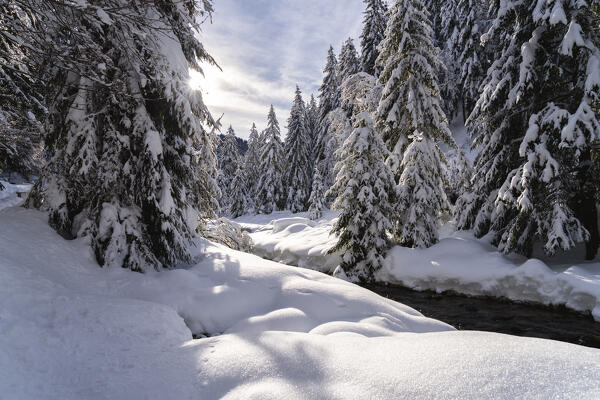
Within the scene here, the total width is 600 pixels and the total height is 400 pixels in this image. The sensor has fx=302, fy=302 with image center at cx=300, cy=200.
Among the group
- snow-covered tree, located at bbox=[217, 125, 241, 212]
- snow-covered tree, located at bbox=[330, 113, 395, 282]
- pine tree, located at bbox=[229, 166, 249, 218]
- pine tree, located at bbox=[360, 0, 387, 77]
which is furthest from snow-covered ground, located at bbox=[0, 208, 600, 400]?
snow-covered tree, located at bbox=[217, 125, 241, 212]

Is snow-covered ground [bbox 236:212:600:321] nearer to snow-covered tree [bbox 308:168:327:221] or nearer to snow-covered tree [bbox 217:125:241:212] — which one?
snow-covered tree [bbox 308:168:327:221]

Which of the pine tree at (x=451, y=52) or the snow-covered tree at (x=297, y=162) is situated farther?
the snow-covered tree at (x=297, y=162)

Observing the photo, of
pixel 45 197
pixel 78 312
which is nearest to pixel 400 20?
pixel 45 197

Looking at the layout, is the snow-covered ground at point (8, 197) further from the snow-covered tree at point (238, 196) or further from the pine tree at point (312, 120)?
the pine tree at point (312, 120)

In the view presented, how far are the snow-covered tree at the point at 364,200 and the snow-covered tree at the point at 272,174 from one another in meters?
24.6

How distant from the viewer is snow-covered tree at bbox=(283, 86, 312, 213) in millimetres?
36156

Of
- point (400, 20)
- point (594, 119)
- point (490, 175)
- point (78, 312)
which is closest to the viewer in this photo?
point (78, 312)

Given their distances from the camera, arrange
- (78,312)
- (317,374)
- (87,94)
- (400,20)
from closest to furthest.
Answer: (317,374) → (78,312) → (87,94) → (400,20)

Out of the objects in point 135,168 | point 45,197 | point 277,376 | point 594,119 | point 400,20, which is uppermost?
point 400,20

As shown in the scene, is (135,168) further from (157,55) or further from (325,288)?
(325,288)

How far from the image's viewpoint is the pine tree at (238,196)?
3844cm

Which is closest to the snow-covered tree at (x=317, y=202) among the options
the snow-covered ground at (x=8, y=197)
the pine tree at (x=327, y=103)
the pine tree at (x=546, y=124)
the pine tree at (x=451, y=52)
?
the pine tree at (x=327, y=103)

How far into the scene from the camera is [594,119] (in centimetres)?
845

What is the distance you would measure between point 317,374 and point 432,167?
11.2m
